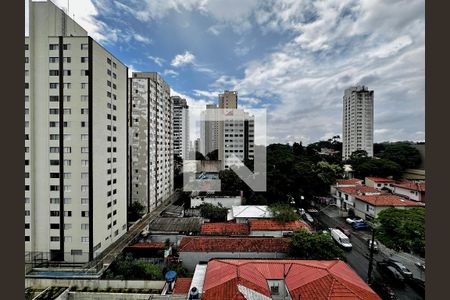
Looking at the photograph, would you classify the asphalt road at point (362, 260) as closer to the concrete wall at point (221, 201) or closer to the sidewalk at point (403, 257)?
the sidewalk at point (403, 257)

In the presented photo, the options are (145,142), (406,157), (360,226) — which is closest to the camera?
(360,226)

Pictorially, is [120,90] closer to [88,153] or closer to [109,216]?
[88,153]

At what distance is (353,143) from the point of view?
46.8 metres

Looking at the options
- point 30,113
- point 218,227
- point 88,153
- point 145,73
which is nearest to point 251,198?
point 218,227

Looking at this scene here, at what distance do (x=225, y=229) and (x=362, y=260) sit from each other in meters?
7.84

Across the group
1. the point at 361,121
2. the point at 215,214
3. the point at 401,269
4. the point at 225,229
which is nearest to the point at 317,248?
the point at 401,269

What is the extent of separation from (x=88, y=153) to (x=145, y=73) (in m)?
16.1

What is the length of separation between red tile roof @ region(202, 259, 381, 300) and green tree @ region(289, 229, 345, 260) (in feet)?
4.71

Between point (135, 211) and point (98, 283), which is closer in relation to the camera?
point (98, 283)

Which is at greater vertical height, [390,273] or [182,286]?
[182,286]

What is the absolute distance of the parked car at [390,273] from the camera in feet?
33.4

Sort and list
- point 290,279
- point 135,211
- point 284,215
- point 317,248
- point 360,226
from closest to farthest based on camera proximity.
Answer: point 290,279, point 317,248, point 284,215, point 360,226, point 135,211

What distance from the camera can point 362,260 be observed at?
12.2 m

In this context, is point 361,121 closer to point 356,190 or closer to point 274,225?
point 356,190
